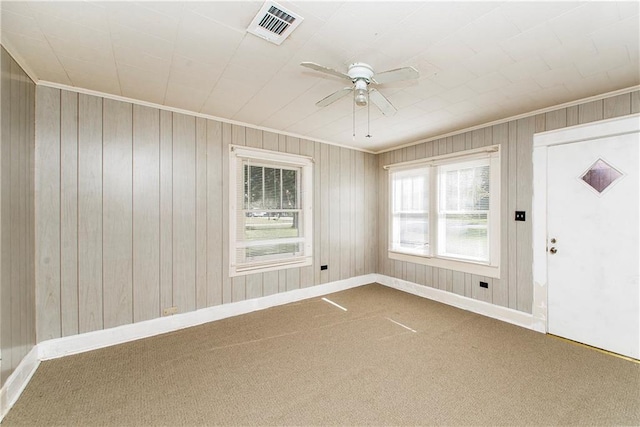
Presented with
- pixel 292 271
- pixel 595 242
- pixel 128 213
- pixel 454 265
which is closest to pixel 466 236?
pixel 454 265

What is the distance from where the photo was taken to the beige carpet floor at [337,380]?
1.88 metres

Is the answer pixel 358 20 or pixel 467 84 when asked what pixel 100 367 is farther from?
pixel 467 84

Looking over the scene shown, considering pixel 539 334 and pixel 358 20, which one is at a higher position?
pixel 358 20

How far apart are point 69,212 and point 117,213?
370mm

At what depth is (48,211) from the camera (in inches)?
102

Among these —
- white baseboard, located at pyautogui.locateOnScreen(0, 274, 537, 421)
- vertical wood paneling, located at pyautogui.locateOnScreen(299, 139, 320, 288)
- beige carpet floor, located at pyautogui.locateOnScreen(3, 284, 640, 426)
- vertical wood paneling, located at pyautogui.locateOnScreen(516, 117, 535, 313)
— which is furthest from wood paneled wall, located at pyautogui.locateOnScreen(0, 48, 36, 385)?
vertical wood paneling, located at pyautogui.locateOnScreen(516, 117, 535, 313)

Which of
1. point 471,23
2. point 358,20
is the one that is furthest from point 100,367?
point 471,23

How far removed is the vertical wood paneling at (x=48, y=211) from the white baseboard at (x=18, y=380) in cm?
24

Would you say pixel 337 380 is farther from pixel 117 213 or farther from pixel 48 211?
pixel 48 211

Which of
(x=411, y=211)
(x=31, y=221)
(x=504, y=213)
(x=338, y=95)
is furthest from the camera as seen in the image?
(x=411, y=211)

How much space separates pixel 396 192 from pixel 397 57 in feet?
10.1

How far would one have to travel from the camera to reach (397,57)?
6.89 feet

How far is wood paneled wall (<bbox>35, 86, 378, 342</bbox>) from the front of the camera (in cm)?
262

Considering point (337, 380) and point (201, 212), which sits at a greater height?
point (201, 212)
